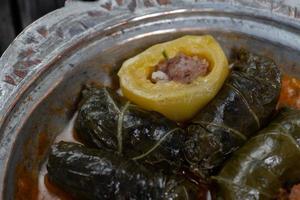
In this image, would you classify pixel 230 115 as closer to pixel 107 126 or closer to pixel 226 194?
pixel 226 194

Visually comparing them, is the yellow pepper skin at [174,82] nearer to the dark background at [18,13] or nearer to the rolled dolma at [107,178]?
the rolled dolma at [107,178]

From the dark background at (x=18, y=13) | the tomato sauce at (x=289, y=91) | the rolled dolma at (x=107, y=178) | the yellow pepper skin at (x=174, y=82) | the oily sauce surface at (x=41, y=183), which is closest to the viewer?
the rolled dolma at (x=107, y=178)

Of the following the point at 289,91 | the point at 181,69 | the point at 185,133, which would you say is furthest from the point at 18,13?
the point at 289,91

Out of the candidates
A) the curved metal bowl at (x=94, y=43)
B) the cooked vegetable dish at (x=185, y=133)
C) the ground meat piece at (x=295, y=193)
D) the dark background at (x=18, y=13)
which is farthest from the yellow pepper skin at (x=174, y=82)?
the dark background at (x=18, y=13)

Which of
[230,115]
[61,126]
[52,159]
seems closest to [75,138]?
[61,126]

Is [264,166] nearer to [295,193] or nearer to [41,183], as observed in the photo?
[295,193]
